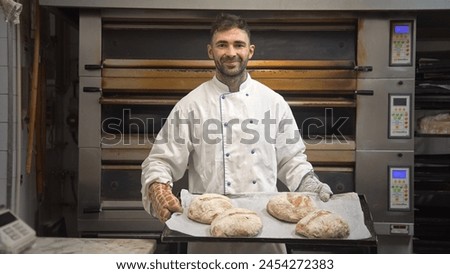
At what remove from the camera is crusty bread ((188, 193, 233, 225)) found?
1368 millimetres

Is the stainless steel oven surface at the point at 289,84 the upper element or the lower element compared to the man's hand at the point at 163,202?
upper

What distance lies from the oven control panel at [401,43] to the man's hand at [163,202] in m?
0.87

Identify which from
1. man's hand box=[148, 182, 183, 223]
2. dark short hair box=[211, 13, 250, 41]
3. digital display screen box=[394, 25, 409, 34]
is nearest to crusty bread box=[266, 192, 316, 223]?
man's hand box=[148, 182, 183, 223]

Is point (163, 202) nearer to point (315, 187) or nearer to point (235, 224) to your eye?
point (235, 224)

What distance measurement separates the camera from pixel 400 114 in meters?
1.53

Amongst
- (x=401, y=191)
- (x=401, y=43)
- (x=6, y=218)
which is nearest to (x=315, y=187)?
(x=401, y=191)

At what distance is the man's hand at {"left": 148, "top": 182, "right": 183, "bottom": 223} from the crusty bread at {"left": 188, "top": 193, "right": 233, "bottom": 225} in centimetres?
4

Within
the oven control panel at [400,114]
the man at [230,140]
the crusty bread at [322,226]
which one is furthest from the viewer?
the oven control panel at [400,114]

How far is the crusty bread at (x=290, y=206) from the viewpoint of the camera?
139cm

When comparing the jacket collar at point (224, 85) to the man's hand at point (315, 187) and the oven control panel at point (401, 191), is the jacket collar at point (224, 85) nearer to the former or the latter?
the man's hand at point (315, 187)

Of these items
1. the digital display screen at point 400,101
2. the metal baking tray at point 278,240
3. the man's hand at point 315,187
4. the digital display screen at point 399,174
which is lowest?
the metal baking tray at point 278,240

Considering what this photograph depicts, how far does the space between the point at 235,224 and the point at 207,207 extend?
0.34 ft

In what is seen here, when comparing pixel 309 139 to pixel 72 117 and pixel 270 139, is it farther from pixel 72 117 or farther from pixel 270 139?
pixel 72 117

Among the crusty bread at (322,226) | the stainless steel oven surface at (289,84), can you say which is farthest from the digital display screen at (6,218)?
the crusty bread at (322,226)
